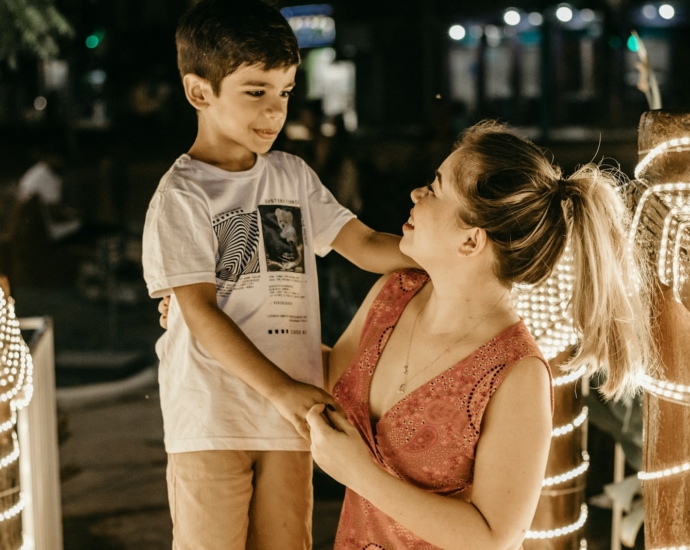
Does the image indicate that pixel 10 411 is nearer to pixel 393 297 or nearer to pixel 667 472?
pixel 393 297

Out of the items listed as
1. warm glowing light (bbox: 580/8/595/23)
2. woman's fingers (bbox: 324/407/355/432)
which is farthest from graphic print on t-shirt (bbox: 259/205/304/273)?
warm glowing light (bbox: 580/8/595/23)

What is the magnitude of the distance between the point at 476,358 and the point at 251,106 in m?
0.85

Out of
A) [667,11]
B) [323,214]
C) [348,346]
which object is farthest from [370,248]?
[667,11]

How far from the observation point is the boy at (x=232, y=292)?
2105 mm

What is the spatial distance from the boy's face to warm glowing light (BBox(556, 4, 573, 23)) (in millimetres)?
22245

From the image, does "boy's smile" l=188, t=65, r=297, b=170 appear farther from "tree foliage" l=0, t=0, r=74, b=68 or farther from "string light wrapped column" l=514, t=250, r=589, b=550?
"tree foliage" l=0, t=0, r=74, b=68

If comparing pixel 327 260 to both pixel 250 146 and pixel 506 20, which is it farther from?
pixel 506 20

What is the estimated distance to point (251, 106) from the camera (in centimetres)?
218

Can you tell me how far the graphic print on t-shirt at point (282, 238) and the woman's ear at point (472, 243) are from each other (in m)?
0.47

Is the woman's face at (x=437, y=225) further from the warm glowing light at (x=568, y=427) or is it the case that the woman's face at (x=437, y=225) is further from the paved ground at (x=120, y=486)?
the paved ground at (x=120, y=486)

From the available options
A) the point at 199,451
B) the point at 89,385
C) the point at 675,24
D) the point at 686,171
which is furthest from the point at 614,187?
the point at 675,24

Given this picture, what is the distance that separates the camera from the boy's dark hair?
7.02ft

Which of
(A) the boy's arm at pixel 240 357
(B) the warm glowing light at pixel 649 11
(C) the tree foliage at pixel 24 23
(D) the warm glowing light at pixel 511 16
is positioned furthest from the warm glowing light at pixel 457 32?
(A) the boy's arm at pixel 240 357

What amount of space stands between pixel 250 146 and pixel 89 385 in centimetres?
567
